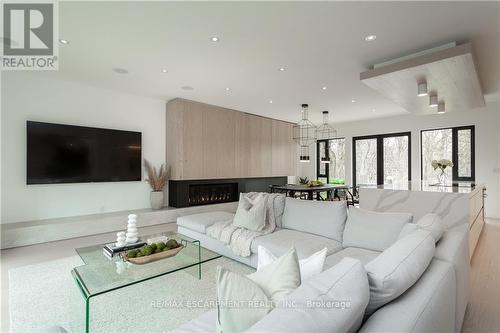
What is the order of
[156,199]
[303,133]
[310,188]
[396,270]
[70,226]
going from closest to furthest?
[396,270]
[70,226]
[156,199]
[310,188]
[303,133]

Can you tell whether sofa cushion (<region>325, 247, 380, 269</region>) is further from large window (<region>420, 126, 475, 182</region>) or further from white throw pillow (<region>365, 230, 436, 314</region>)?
large window (<region>420, 126, 475, 182</region>)

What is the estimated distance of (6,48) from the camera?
3254 millimetres

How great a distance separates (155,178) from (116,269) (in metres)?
3.57

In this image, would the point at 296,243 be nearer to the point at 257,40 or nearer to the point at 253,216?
the point at 253,216

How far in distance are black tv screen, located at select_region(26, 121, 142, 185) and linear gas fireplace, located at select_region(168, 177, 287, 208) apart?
927 mm

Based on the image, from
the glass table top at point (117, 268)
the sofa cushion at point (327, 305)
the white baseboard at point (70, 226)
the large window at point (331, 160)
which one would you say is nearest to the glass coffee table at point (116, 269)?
the glass table top at point (117, 268)

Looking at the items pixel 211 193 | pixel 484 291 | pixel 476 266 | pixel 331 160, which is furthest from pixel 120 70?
pixel 331 160

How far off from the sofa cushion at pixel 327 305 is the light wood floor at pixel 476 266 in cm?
175

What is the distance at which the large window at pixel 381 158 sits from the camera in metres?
7.41

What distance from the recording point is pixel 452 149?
6.50 m

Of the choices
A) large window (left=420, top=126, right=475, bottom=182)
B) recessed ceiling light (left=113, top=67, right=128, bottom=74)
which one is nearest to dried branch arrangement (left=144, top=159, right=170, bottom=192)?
recessed ceiling light (left=113, top=67, right=128, bottom=74)

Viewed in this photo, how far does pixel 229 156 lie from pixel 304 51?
375cm

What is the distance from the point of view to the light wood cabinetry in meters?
5.60

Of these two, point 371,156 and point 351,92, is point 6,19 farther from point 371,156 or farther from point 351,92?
point 371,156
